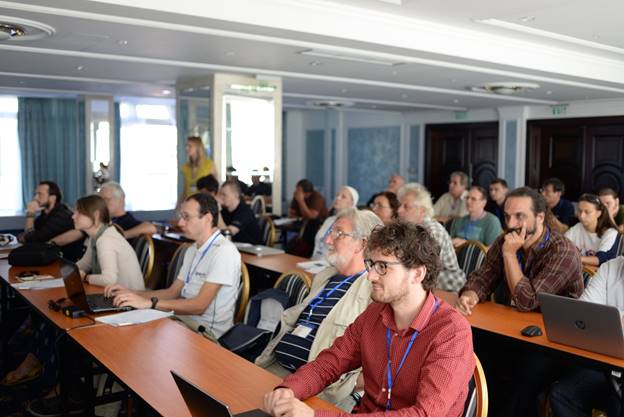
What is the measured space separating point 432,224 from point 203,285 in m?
1.90

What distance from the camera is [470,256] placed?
490cm

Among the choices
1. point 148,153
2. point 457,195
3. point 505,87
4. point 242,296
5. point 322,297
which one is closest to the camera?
point 322,297

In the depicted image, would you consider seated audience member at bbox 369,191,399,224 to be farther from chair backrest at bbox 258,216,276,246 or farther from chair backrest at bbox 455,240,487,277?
chair backrest at bbox 258,216,276,246

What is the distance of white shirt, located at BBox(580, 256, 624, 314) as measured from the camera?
320 cm

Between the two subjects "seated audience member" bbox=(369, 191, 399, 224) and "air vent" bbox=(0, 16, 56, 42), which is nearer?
"air vent" bbox=(0, 16, 56, 42)

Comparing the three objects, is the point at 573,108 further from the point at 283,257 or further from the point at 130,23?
the point at 130,23

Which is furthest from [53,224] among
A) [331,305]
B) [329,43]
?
[331,305]

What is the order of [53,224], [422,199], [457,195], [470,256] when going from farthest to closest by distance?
[457,195] → [53,224] → [422,199] → [470,256]

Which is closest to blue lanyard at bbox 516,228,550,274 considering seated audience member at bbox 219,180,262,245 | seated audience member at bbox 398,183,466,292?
seated audience member at bbox 398,183,466,292

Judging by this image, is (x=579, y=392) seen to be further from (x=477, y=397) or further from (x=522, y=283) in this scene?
(x=477, y=397)

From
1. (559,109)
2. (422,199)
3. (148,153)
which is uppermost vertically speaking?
(559,109)

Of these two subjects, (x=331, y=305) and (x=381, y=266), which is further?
(x=331, y=305)

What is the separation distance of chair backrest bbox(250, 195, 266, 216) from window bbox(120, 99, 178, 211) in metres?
5.65

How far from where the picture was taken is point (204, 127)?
781 centimetres
